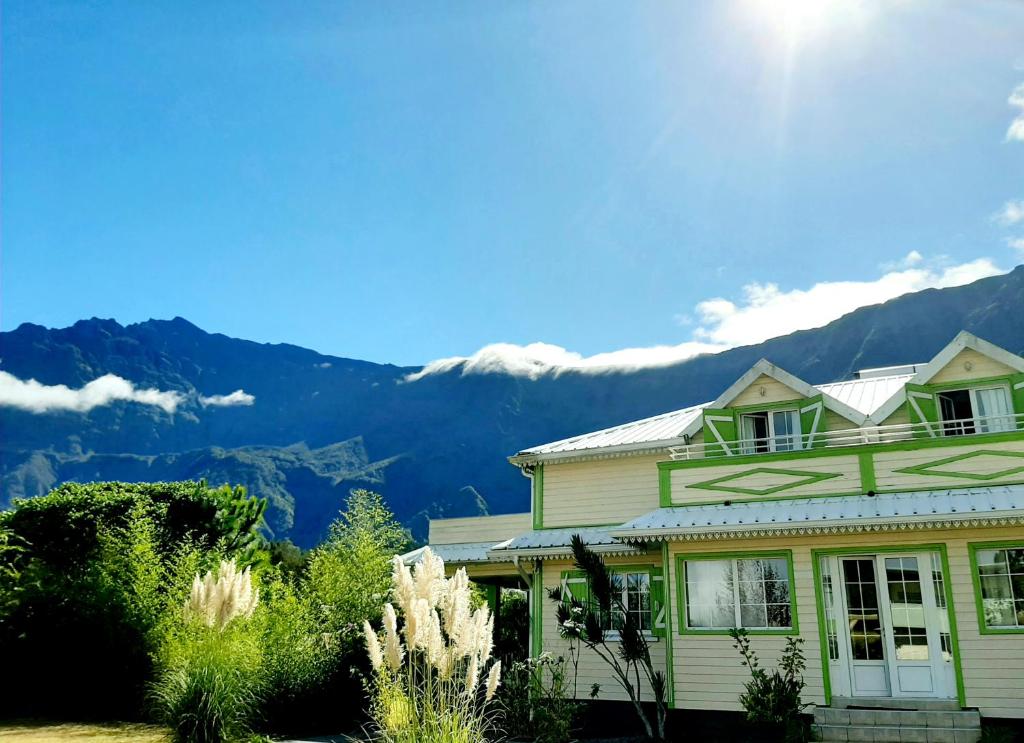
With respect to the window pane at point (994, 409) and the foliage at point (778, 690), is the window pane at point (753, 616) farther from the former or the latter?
the window pane at point (994, 409)

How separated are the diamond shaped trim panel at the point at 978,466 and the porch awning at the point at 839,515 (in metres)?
0.22

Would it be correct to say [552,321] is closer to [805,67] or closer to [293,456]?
[805,67]

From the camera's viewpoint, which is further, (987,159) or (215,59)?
(987,159)

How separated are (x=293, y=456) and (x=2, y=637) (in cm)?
15477

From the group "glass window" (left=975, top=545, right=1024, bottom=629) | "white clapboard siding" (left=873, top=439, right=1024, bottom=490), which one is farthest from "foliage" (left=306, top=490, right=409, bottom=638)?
"glass window" (left=975, top=545, right=1024, bottom=629)

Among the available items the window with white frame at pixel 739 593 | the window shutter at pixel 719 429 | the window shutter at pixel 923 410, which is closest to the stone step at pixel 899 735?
the window with white frame at pixel 739 593

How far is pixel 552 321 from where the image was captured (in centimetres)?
4388

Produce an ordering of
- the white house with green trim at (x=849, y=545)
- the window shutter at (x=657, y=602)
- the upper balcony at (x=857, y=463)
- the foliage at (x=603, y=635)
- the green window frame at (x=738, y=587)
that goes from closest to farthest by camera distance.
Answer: the white house with green trim at (x=849, y=545) < the foliage at (x=603, y=635) < the upper balcony at (x=857, y=463) < the green window frame at (x=738, y=587) < the window shutter at (x=657, y=602)

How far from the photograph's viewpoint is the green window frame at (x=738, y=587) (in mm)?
13047

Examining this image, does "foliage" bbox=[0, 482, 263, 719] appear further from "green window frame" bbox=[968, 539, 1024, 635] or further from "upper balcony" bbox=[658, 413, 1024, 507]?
"green window frame" bbox=[968, 539, 1024, 635]

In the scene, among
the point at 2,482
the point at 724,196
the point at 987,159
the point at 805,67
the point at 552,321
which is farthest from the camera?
the point at 2,482

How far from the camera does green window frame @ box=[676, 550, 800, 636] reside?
42.8 feet

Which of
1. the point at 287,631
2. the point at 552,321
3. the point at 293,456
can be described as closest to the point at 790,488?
the point at 287,631

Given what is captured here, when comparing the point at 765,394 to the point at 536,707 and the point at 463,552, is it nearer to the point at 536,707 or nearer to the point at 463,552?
the point at 536,707
